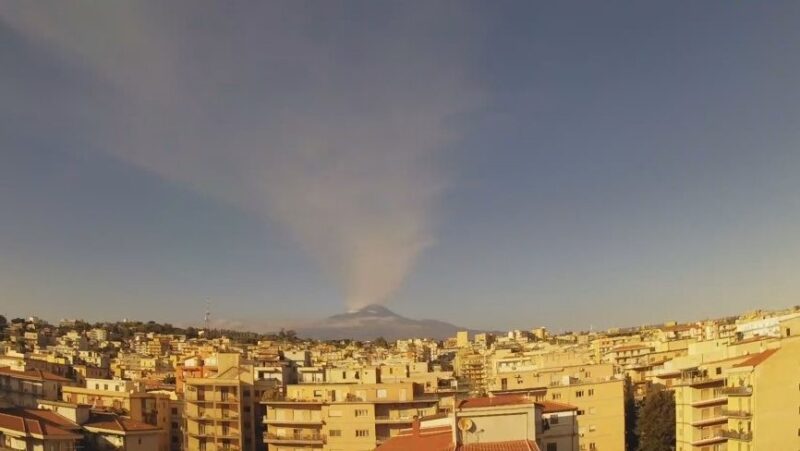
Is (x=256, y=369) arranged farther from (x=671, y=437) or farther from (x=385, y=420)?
(x=671, y=437)

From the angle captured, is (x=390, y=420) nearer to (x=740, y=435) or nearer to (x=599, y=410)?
(x=599, y=410)

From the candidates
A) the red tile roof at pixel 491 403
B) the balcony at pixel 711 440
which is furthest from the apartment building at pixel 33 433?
the balcony at pixel 711 440

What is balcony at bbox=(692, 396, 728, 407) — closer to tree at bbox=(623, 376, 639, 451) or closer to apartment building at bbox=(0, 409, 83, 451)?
tree at bbox=(623, 376, 639, 451)

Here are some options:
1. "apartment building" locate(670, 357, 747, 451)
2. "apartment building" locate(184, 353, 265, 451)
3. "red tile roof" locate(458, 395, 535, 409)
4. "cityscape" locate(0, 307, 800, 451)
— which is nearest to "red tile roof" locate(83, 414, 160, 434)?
"cityscape" locate(0, 307, 800, 451)

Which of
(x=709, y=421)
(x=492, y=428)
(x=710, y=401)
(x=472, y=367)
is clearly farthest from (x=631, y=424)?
(x=472, y=367)

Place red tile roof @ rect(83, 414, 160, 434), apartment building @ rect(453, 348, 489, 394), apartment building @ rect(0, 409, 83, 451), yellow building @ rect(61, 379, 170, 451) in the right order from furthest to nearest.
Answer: apartment building @ rect(453, 348, 489, 394) < yellow building @ rect(61, 379, 170, 451) < red tile roof @ rect(83, 414, 160, 434) < apartment building @ rect(0, 409, 83, 451)

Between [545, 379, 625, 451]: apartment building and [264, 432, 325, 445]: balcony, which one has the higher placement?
[545, 379, 625, 451]: apartment building
